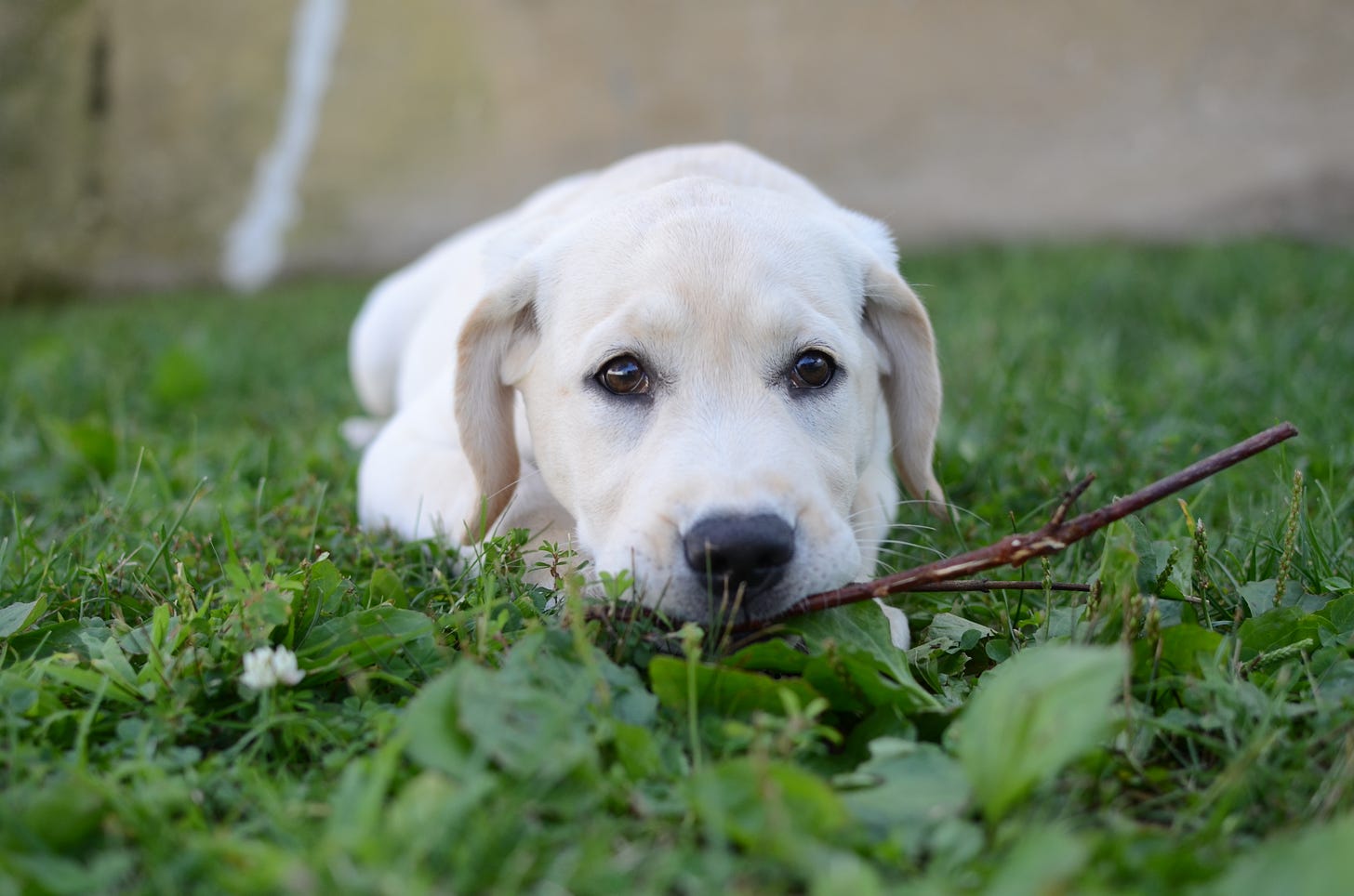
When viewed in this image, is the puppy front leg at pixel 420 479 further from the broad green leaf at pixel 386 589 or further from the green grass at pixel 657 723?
the broad green leaf at pixel 386 589

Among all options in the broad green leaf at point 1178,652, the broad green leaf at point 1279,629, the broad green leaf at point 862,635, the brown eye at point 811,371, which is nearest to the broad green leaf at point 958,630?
the broad green leaf at point 862,635

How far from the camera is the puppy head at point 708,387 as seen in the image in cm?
210

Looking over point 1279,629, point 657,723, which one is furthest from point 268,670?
point 1279,629

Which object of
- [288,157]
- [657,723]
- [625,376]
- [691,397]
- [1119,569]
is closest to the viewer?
[657,723]

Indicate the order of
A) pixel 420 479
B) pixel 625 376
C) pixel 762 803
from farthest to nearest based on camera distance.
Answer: pixel 420 479 < pixel 625 376 < pixel 762 803

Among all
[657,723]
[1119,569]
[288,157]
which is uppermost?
[1119,569]

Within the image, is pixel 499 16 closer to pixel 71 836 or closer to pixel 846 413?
pixel 846 413

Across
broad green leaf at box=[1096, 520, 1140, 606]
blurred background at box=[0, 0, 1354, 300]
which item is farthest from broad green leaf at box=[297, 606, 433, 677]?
blurred background at box=[0, 0, 1354, 300]

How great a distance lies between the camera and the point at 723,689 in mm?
1838

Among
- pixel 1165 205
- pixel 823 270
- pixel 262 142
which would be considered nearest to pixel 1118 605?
pixel 823 270

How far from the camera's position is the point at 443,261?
5.27m

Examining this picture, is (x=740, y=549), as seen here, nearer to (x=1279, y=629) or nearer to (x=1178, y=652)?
(x=1178, y=652)

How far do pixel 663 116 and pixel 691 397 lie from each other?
8.30m

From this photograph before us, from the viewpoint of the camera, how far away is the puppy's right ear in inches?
113
